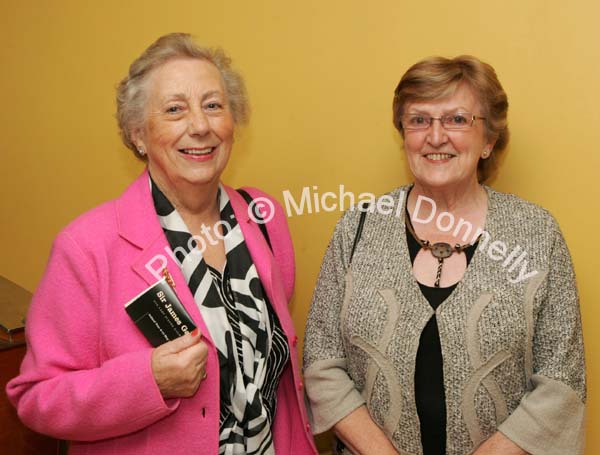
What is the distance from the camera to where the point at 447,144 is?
1718mm

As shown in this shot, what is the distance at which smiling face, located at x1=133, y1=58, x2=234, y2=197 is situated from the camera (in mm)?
1664

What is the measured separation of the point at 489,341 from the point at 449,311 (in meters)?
0.12

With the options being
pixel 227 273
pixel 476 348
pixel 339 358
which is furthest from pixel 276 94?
pixel 476 348

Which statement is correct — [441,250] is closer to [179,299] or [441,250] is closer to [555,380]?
[555,380]

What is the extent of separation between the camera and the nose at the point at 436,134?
1.70 m

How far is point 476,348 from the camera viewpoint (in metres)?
1.62

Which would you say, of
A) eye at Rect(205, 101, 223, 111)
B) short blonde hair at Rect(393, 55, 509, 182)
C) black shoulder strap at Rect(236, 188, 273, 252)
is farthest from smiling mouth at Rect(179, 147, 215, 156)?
short blonde hair at Rect(393, 55, 509, 182)

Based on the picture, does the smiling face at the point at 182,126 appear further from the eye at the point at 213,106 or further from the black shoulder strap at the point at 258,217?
the black shoulder strap at the point at 258,217

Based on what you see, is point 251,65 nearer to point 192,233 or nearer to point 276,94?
point 276,94

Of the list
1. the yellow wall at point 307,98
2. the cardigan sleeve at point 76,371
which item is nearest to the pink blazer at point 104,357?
the cardigan sleeve at point 76,371

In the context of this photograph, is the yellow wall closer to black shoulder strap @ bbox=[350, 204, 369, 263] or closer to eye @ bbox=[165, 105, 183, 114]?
black shoulder strap @ bbox=[350, 204, 369, 263]

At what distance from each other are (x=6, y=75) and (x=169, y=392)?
160 centimetres

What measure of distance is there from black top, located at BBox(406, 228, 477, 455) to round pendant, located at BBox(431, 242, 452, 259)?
0.28ft

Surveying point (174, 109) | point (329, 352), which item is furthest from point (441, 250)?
point (174, 109)
